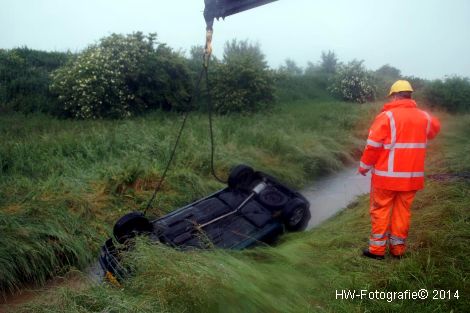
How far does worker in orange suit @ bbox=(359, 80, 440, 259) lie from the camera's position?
3.77 m

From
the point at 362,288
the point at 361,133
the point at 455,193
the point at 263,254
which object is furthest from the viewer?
the point at 361,133

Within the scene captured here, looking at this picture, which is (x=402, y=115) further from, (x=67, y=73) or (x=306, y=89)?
(x=306, y=89)

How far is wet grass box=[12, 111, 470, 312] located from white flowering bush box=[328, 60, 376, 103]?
1917 cm

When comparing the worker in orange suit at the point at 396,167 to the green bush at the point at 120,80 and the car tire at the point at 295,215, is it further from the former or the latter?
the green bush at the point at 120,80

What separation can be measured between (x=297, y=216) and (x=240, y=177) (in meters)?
0.97

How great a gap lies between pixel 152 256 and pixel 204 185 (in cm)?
331

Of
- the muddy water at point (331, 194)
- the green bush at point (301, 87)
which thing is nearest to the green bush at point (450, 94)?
the green bush at point (301, 87)

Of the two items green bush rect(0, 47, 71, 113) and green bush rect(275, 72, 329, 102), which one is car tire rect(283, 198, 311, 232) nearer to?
green bush rect(0, 47, 71, 113)

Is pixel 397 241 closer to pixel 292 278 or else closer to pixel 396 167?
pixel 396 167

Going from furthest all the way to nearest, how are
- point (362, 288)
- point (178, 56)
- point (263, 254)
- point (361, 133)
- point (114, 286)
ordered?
point (178, 56), point (361, 133), point (263, 254), point (114, 286), point (362, 288)

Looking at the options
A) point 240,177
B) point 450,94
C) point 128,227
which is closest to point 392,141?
point 240,177

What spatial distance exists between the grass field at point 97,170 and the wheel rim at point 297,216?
6.36 feet

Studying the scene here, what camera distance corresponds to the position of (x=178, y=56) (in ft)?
46.5

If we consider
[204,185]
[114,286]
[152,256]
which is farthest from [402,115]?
[204,185]
